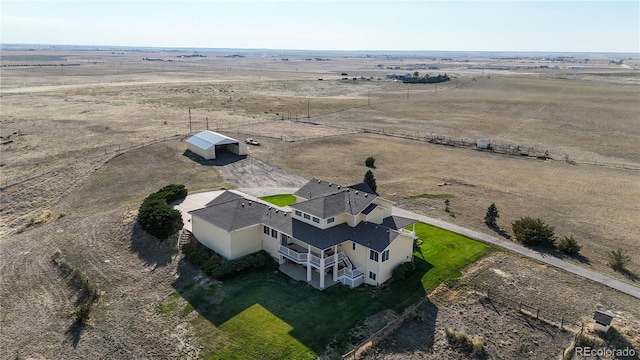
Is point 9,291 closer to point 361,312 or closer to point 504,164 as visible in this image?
point 361,312

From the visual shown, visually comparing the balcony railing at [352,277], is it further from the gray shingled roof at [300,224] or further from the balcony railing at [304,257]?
the gray shingled roof at [300,224]

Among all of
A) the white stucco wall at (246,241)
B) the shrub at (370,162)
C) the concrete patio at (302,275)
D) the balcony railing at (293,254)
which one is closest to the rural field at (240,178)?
the shrub at (370,162)

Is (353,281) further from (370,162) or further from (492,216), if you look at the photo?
(370,162)

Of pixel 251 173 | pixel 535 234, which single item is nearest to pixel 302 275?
pixel 535 234

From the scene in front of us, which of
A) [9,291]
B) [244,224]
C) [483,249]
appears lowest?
[9,291]

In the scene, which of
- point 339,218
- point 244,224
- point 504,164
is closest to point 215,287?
point 244,224
